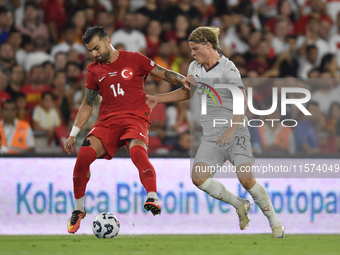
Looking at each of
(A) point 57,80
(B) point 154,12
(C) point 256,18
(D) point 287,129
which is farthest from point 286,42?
(A) point 57,80

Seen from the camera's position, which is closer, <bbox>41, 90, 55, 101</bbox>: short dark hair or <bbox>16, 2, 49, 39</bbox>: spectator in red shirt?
<bbox>41, 90, 55, 101</bbox>: short dark hair

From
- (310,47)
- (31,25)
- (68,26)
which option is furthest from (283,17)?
(31,25)

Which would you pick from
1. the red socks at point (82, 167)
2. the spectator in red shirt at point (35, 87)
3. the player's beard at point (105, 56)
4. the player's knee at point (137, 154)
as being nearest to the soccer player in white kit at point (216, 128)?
the player's knee at point (137, 154)

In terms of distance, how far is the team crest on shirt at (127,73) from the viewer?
19.9ft

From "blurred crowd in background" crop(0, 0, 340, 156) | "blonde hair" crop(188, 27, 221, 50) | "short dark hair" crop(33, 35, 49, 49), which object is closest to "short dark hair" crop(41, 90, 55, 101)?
"blurred crowd in background" crop(0, 0, 340, 156)

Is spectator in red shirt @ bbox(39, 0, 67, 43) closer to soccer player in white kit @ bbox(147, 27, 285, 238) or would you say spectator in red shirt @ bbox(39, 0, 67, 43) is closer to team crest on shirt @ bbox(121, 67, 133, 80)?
team crest on shirt @ bbox(121, 67, 133, 80)

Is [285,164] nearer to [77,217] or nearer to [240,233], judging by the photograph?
[240,233]

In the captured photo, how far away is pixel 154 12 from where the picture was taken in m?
10.6

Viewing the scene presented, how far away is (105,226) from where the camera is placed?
623 centimetres

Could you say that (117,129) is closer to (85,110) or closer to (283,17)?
A: (85,110)

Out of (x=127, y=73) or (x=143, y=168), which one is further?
(x=127, y=73)
